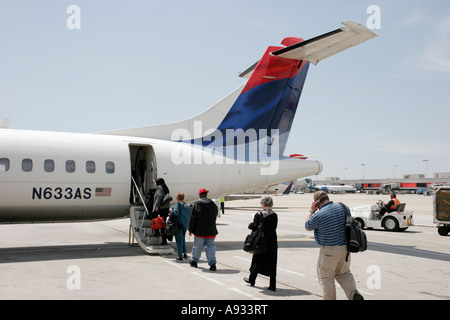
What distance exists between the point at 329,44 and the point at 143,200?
282 inches

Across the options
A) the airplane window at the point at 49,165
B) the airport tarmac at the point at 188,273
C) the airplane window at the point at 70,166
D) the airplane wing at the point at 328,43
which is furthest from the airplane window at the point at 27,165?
the airplane wing at the point at 328,43

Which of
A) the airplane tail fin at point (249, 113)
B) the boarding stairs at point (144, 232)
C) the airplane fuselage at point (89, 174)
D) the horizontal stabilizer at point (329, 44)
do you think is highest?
the horizontal stabilizer at point (329, 44)

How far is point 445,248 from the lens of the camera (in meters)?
13.2

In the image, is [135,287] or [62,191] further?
[62,191]

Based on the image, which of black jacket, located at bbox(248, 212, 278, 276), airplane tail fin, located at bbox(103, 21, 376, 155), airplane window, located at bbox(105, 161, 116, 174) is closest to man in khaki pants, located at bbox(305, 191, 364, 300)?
black jacket, located at bbox(248, 212, 278, 276)

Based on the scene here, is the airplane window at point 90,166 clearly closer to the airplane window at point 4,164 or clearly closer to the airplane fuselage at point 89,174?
the airplane fuselage at point 89,174

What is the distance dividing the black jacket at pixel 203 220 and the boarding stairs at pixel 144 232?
218 cm

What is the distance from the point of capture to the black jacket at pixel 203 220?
902cm

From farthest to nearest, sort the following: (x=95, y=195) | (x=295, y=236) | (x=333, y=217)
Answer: (x=295, y=236), (x=95, y=195), (x=333, y=217)

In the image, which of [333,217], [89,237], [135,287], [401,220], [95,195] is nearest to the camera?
[333,217]

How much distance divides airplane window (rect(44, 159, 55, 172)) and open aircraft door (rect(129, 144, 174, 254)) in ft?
7.54

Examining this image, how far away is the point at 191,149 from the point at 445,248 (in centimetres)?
881

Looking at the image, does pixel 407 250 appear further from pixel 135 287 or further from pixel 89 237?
pixel 89 237
